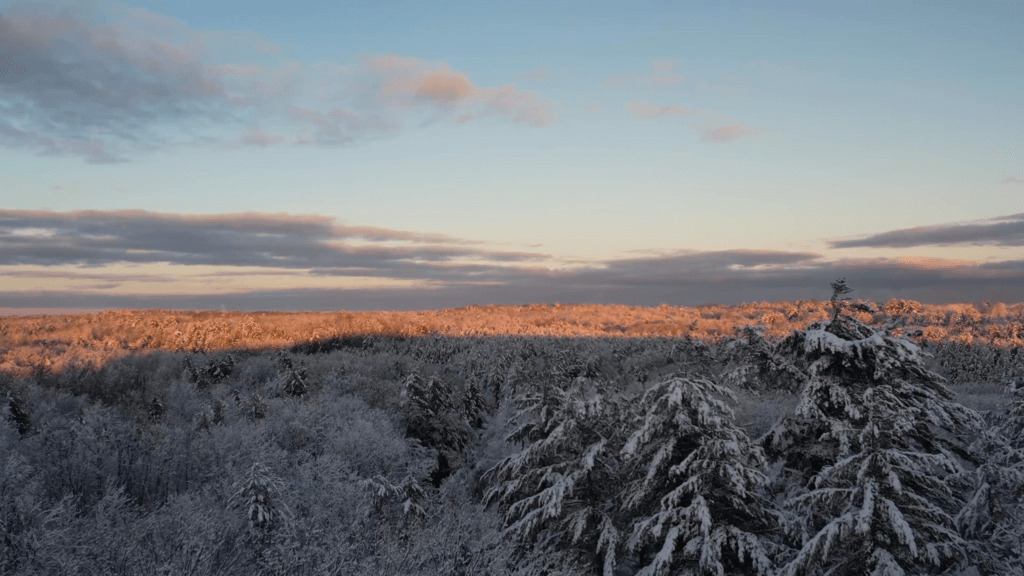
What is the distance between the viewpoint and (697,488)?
1510cm

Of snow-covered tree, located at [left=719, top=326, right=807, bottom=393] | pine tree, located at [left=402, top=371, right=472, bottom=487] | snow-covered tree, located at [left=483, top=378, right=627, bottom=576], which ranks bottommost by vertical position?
pine tree, located at [left=402, top=371, right=472, bottom=487]

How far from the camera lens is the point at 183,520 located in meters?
18.3

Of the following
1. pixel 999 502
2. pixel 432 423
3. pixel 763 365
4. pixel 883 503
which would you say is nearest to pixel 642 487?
pixel 883 503

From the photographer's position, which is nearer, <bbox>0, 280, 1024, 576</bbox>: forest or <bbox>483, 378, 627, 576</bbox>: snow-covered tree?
<bbox>0, 280, 1024, 576</bbox>: forest

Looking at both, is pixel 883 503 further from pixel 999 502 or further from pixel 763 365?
pixel 999 502

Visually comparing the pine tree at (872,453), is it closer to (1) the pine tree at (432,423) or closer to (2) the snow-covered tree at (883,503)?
(2) the snow-covered tree at (883,503)

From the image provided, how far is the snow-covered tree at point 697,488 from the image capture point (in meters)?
14.6

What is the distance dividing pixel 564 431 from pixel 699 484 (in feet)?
16.3

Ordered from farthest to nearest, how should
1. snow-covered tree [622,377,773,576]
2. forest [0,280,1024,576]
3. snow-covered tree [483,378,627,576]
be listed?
snow-covered tree [483,378,627,576] → snow-covered tree [622,377,773,576] → forest [0,280,1024,576]

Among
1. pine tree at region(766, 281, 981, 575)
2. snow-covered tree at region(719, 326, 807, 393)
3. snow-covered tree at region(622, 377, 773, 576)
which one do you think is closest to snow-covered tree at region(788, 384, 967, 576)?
pine tree at region(766, 281, 981, 575)

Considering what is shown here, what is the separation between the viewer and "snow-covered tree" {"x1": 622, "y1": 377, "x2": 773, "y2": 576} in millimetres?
14648

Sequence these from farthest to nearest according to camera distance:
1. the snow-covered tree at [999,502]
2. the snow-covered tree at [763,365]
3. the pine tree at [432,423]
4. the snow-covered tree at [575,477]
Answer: the pine tree at [432,423] < the snow-covered tree at [999,502] < the snow-covered tree at [763,365] < the snow-covered tree at [575,477]

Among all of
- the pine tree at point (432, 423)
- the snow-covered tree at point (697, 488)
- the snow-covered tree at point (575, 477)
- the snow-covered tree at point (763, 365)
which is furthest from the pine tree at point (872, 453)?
the pine tree at point (432, 423)

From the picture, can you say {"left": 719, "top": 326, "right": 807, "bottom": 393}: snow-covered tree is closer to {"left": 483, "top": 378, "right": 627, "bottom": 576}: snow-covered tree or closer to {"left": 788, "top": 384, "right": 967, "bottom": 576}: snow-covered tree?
{"left": 788, "top": 384, "right": 967, "bottom": 576}: snow-covered tree
